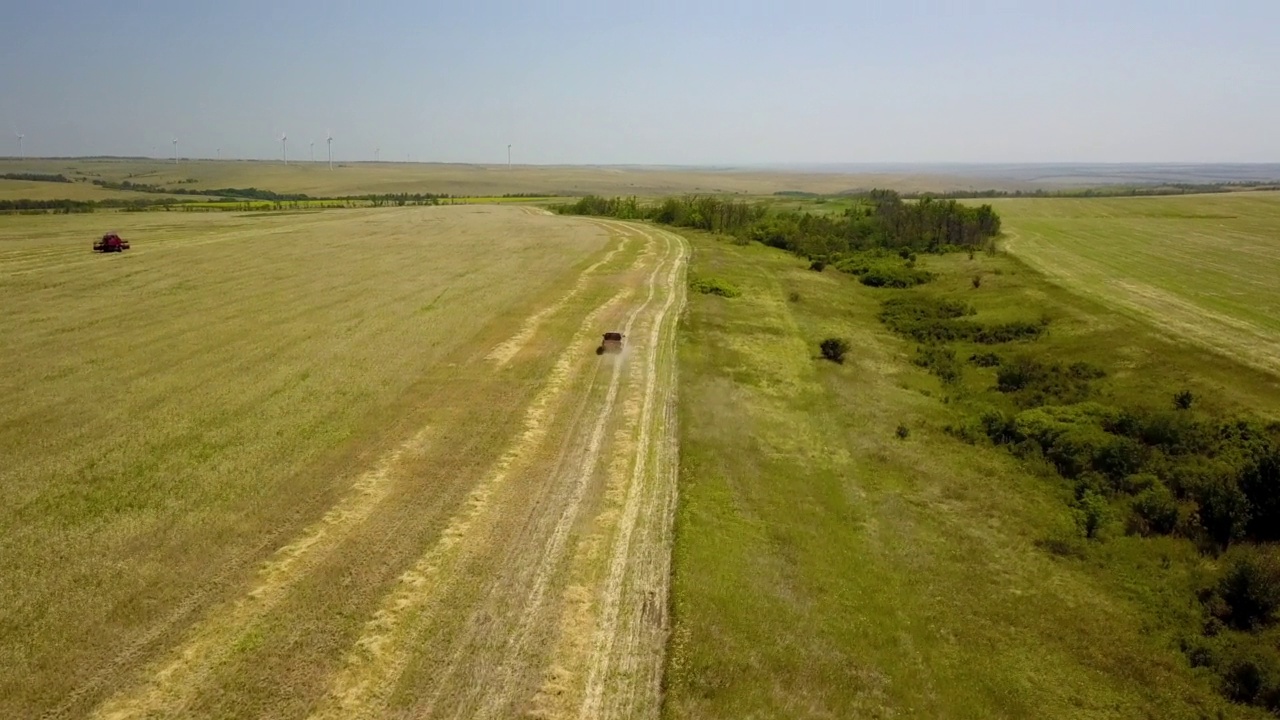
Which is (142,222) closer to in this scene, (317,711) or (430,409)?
(430,409)

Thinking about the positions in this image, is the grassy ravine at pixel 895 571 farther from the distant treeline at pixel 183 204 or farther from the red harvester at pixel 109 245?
the distant treeline at pixel 183 204

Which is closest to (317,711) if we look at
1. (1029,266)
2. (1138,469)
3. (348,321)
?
(1138,469)

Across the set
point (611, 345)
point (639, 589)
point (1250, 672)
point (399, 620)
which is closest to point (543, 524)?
point (639, 589)

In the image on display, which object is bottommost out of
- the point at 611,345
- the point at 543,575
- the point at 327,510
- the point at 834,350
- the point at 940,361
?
the point at 543,575

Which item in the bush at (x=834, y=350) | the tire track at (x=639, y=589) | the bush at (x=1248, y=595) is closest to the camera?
the tire track at (x=639, y=589)

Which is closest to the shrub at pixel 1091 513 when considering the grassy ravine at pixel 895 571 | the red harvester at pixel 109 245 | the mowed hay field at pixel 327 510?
the grassy ravine at pixel 895 571

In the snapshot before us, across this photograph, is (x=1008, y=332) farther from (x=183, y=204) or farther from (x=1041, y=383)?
(x=183, y=204)
